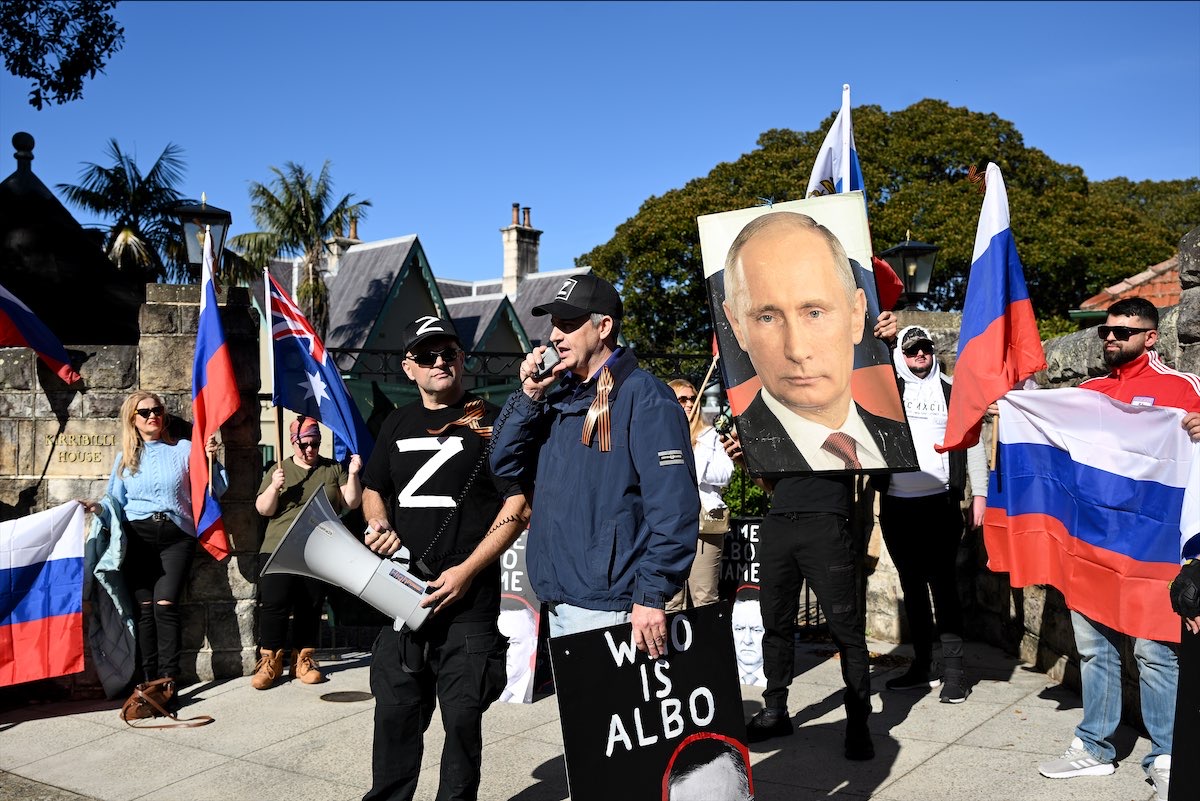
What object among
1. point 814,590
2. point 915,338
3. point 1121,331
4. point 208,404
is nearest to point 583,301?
point 814,590

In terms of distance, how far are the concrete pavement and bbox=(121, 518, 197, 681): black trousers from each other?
391mm

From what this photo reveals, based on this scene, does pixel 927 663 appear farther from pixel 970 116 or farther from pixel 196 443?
pixel 970 116

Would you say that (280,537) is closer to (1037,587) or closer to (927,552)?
(927,552)

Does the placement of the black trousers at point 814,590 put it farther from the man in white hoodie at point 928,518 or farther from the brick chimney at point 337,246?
the brick chimney at point 337,246

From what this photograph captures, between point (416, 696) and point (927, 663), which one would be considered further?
point (927, 663)

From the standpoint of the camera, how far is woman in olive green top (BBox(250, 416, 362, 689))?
24.1 feet

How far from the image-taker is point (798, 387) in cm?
525

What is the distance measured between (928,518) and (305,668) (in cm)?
426

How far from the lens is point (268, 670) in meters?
7.22

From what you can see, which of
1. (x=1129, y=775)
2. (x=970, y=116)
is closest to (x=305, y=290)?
(x=970, y=116)

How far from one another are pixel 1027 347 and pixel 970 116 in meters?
33.1

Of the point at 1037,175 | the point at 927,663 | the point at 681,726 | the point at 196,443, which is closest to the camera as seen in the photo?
the point at 681,726

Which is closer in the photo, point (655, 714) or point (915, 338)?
point (655, 714)

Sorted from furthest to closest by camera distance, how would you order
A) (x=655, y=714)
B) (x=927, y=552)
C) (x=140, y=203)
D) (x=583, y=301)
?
(x=140, y=203) → (x=927, y=552) → (x=583, y=301) → (x=655, y=714)
